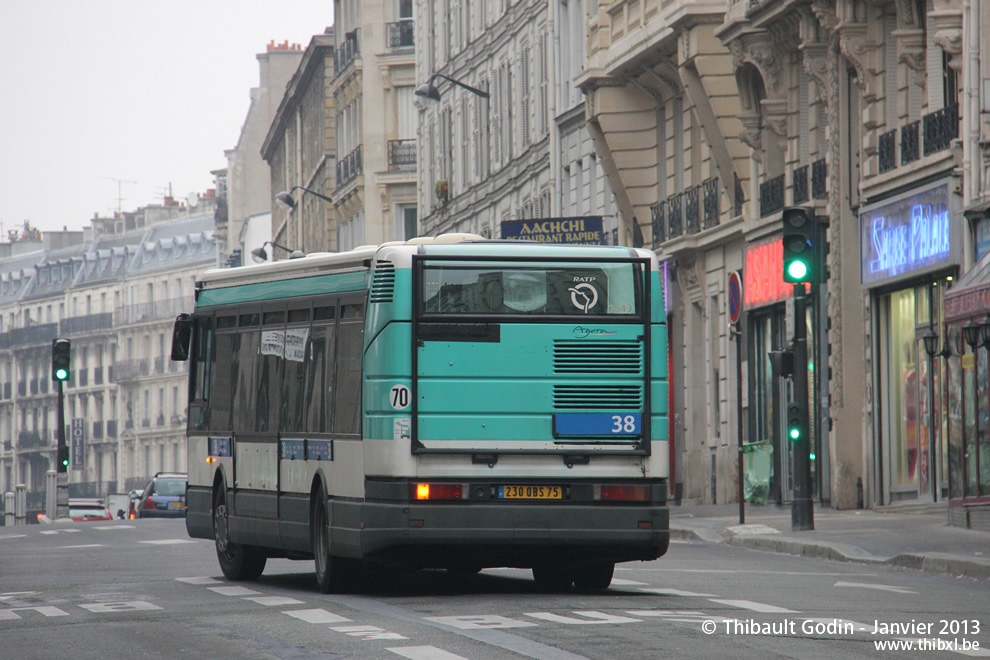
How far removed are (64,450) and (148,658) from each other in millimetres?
33272

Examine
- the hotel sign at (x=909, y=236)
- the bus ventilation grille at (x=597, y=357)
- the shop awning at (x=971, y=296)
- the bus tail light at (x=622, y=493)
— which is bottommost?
the bus tail light at (x=622, y=493)

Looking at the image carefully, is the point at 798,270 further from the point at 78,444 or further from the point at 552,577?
the point at 78,444

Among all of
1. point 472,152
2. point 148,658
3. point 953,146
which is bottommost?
point 148,658

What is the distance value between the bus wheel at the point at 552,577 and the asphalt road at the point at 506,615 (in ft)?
0.85

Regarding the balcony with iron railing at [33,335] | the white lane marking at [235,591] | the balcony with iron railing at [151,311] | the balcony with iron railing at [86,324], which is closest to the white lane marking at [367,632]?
the white lane marking at [235,591]

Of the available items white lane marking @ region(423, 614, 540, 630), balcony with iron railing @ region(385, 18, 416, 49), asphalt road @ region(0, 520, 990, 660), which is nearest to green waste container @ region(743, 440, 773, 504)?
asphalt road @ region(0, 520, 990, 660)

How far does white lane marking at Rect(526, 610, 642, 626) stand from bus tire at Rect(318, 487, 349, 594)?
2.99 metres

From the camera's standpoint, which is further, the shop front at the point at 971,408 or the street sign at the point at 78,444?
the street sign at the point at 78,444

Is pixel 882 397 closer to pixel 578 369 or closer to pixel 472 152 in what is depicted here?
pixel 578 369

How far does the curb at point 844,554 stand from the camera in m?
18.4

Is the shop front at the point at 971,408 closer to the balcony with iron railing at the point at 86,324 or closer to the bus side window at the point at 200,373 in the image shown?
the bus side window at the point at 200,373

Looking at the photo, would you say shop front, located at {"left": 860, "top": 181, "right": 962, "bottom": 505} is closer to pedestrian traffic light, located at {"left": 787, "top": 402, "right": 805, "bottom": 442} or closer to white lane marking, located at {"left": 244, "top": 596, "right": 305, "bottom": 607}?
pedestrian traffic light, located at {"left": 787, "top": 402, "right": 805, "bottom": 442}

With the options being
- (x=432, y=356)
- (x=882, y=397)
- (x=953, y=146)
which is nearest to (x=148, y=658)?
(x=432, y=356)

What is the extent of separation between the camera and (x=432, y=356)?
15.8 meters
